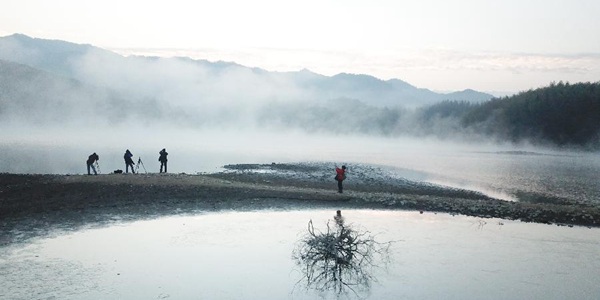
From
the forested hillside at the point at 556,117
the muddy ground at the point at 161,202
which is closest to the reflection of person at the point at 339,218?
the muddy ground at the point at 161,202

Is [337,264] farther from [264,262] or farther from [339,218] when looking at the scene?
[339,218]

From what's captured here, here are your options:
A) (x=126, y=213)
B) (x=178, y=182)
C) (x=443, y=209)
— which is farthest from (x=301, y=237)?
(x=178, y=182)

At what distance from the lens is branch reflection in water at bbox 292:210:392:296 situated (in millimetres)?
15781

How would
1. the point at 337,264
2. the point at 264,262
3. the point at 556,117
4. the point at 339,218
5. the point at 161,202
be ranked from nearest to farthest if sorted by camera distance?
the point at 337,264
the point at 264,262
the point at 339,218
the point at 161,202
the point at 556,117

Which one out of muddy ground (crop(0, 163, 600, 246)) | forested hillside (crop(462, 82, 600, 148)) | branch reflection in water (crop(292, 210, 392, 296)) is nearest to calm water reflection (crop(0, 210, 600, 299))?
branch reflection in water (crop(292, 210, 392, 296))

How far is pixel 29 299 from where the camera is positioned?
1339cm

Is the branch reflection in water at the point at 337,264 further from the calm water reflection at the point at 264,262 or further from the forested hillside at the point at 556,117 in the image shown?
the forested hillside at the point at 556,117

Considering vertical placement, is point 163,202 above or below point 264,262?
above

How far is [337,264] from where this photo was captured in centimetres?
1719

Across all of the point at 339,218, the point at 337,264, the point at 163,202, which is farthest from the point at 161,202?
the point at 337,264

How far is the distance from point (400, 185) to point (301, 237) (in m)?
27.0

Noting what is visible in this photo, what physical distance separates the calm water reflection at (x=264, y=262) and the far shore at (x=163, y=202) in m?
2.82

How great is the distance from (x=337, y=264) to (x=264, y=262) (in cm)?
275

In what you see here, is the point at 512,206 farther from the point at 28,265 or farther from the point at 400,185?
the point at 28,265
